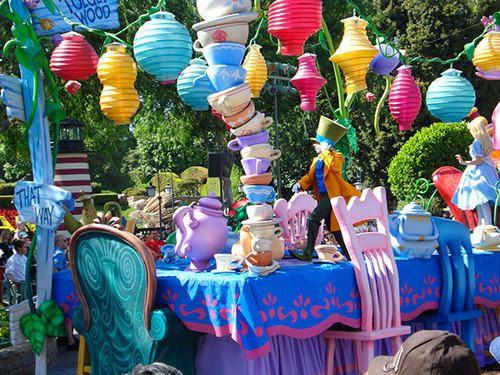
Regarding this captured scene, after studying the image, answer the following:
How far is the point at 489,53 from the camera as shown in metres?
7.32

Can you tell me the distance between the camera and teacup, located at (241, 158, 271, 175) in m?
5.05

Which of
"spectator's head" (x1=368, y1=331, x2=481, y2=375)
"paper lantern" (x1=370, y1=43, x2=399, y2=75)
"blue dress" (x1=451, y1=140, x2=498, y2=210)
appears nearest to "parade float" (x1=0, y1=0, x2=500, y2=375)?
"paper lantern" (x1=370, y1=43, x2=399, y2=75)

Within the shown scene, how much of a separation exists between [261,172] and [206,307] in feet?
3.29

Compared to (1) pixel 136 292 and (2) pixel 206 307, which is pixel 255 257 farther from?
(1) pixel 136 292

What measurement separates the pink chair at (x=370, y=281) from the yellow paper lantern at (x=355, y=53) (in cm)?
156

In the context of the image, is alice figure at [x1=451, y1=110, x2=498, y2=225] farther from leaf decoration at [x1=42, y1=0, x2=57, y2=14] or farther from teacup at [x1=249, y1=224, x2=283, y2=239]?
leaf decoration at [x1=42, y1=0, x2=57, y2=14]

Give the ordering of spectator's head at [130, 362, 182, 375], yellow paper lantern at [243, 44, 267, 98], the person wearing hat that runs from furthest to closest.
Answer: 1. yellow paper lantern at [243, 44, 267, 98]
2. the person wearing hat
3. spectator's head at [130, 362, 182, 375]

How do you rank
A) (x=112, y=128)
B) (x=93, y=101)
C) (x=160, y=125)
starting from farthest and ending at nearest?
(x=160, y=125)
(x=112, y=128)
(x=93, y=101)

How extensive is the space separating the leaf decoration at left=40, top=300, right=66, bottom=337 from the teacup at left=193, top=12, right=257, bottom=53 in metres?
2.49

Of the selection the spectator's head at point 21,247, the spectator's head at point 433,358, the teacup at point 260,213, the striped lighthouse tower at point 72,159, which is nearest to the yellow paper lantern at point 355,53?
the teacup at point 260,213

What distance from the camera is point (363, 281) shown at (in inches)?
205

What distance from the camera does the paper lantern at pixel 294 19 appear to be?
5684mm

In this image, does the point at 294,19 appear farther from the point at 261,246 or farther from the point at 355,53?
the point at 261,246

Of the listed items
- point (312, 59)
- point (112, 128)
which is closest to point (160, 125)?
point (112, 128)
